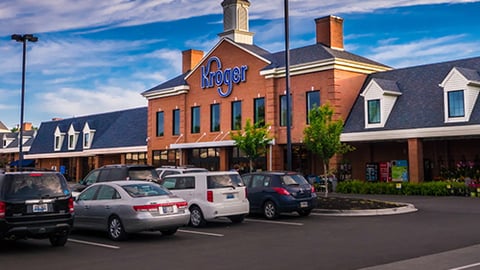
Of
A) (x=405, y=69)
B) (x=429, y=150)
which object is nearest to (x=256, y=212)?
(x=429, y=150)

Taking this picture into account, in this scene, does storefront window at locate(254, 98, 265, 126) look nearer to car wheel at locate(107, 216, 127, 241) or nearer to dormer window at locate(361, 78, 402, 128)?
dormer window at locate(361, 78, 402, 128)

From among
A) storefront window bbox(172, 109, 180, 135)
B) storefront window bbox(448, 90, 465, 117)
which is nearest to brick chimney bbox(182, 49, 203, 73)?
storefront window bbox(172, 109, 180, 135)

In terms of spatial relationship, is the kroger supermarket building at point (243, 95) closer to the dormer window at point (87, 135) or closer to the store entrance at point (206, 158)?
the store entrance at point (206, 158)

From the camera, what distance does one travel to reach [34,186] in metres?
11.9

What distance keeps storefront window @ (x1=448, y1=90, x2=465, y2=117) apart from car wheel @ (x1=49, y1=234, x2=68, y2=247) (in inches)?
882

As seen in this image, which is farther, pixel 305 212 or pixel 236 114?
pixel 236 114

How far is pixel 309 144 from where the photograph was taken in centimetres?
2467

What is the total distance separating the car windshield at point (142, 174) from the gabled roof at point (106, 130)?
2716 centimetres

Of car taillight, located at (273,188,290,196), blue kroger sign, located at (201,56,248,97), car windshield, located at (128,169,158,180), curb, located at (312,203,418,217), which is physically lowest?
curb, located at (312,203,418,217)

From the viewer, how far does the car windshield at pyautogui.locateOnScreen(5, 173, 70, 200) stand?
11.6 meters

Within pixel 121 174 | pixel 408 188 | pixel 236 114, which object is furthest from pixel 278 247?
pixel 236 114

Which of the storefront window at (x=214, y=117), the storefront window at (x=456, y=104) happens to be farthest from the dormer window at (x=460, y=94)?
the storefront window at (x=214, y=117)

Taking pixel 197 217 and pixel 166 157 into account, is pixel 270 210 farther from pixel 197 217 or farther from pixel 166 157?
pixel 166 157

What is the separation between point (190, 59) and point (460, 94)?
24.1 meters
